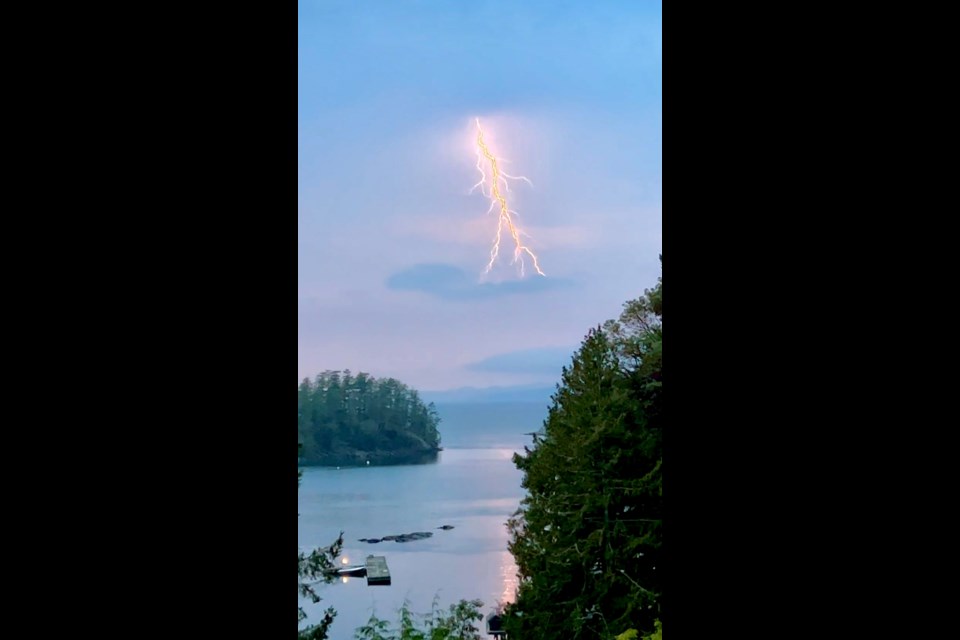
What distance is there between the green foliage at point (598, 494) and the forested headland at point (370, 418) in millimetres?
1078

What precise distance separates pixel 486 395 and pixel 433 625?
1265 mm

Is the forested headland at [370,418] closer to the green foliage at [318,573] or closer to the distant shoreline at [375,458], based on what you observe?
the distant shoreline at [375,458]

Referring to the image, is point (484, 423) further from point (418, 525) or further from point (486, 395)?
point (418, 525)

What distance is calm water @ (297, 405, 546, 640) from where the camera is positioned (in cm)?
397

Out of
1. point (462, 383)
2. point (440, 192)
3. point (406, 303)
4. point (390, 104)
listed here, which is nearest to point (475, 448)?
point (462, 383)

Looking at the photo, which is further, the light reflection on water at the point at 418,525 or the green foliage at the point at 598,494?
the green foliage at the point at 598,494

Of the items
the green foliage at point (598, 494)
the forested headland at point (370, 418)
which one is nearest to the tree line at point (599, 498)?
the green foliage at point (598, 494)

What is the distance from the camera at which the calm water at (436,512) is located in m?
3.97

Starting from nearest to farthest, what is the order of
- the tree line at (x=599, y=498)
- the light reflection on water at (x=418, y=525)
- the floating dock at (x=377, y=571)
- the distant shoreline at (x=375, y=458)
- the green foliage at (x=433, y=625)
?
the green foliage at (x=433, y=625)
the light reflection on water at (x=418, y=525)
the floating dock at (x=377, y=571)
the distant shoreline at (x=375, y=458)
the tree line at (x=599, y=498)

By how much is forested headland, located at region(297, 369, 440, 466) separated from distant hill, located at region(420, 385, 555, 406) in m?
0.08
